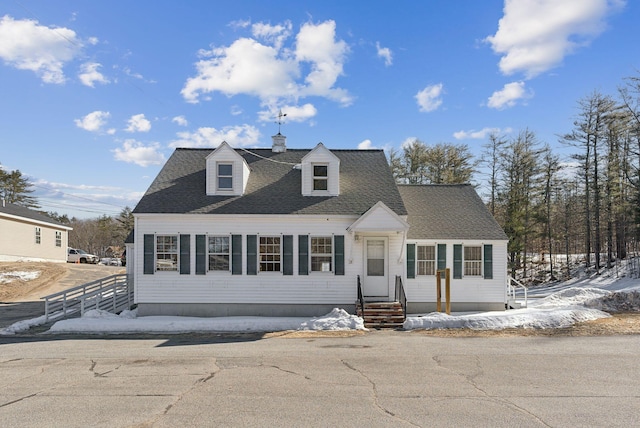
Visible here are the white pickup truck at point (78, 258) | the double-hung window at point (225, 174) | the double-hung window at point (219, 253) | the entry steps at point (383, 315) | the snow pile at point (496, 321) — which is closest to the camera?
the snow pile at point (496, 321)

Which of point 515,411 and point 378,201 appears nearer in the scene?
point 515,411

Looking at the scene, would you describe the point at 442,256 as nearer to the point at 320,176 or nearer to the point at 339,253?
the point at 339,253

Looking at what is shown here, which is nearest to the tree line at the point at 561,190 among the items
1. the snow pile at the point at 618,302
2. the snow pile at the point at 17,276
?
the snow pile at the point at 618,302

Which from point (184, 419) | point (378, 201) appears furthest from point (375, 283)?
point (184, 419)

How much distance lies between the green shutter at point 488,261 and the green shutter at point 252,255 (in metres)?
8.90

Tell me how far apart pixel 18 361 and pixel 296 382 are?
6885 mm

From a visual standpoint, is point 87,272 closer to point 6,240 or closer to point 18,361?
point 6,240

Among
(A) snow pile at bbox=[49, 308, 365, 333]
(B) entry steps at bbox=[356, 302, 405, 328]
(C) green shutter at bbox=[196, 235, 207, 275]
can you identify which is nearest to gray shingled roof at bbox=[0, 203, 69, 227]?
(A) snow pile at bbox=[49, 308, 365, 333]

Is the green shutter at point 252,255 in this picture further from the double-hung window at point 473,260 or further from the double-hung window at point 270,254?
the double-hung window at point 473,260

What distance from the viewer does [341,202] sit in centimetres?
1695

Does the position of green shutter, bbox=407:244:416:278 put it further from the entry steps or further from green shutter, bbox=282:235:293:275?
green shutter, bbox=282:235:293:275

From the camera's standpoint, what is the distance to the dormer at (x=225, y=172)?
1719 centimetres

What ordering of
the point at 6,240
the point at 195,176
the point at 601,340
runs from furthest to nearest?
the point at 6,240 < the point at 195,176 < the point at 601,340

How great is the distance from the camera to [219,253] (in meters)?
16.5
